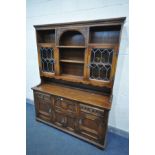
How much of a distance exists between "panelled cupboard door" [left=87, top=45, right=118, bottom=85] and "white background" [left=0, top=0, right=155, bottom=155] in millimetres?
1320

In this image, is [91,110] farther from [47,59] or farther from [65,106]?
[47,59]

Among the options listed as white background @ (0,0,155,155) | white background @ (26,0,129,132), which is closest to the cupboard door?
white background @ (26,0,129,132)

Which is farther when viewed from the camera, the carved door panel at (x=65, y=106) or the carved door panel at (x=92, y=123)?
the carved door panel at (x=65, y=106)

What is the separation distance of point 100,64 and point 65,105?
Result: 37.2 inches

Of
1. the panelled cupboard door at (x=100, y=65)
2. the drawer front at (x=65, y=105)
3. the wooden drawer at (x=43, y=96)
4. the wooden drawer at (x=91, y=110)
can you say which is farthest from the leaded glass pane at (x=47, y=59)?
the wooden drawer at (x=91, y=110)

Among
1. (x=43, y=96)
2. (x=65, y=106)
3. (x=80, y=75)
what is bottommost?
(x=65, y=106)

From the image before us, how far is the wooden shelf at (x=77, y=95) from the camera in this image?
179 cm

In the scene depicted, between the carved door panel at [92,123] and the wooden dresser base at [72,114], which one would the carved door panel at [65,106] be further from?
the carved door panel at [92,123]

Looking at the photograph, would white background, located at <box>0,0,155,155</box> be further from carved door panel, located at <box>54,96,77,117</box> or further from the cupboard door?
the cupboard door

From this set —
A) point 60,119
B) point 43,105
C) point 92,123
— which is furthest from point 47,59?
point 92,123

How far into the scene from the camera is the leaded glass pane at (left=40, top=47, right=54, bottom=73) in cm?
227

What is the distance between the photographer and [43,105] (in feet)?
7.62
